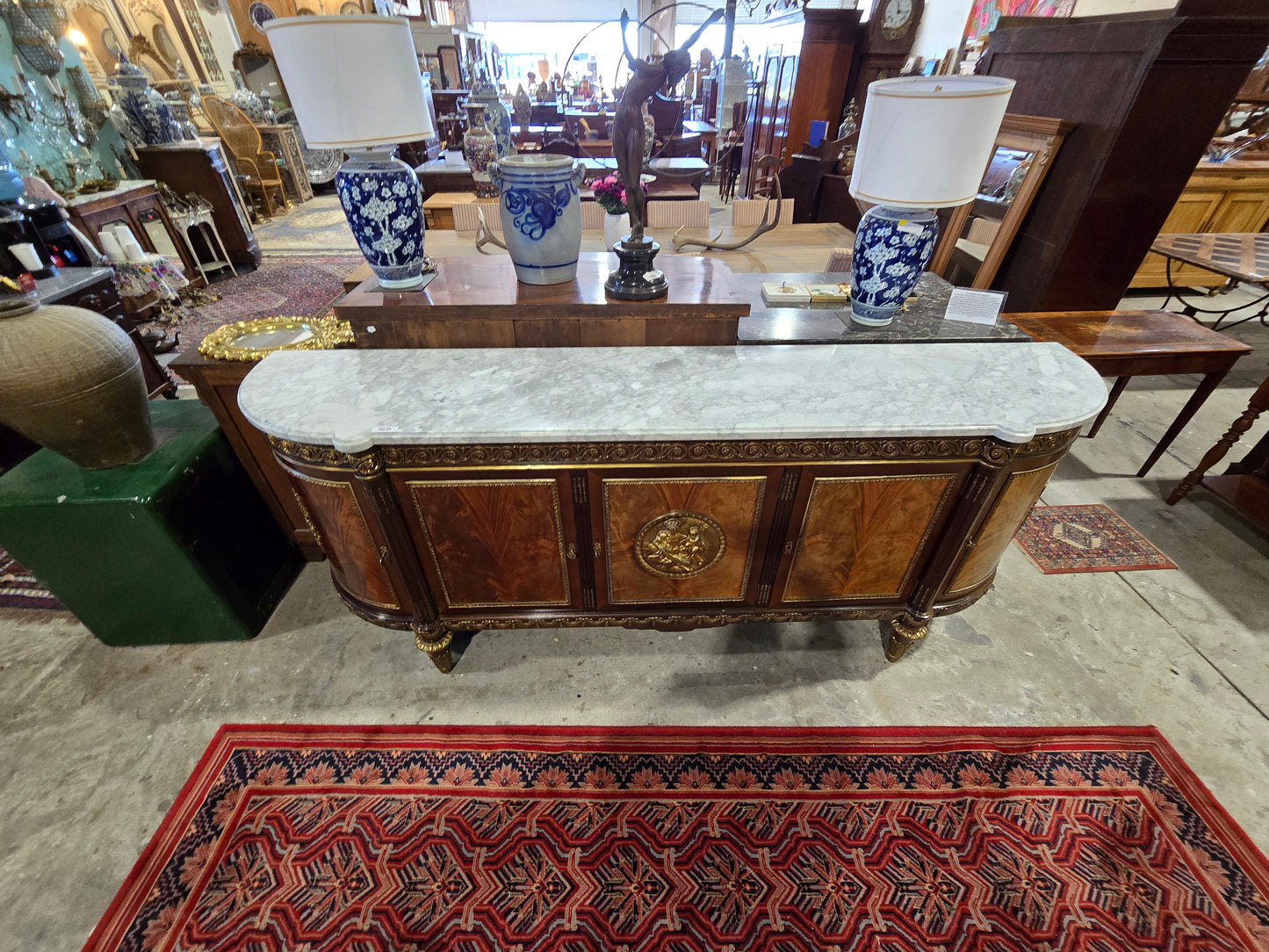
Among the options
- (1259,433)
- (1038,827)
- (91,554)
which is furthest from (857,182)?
(1259,433)

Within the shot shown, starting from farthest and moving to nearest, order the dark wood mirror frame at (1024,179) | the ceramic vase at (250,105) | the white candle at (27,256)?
the ceramic vase at (250,105)
the dark wood mirror frame at (1024,179)
the white candle at (27,256)

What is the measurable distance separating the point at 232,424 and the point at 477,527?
106 cm

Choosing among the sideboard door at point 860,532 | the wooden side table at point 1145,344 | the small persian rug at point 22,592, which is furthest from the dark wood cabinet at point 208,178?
the wooden side table at point 1145,344

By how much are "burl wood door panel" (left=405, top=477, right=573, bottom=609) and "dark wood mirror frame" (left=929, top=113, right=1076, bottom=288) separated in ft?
8.89

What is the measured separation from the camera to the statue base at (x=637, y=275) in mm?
1506

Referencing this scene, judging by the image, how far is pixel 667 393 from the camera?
54.5 inches

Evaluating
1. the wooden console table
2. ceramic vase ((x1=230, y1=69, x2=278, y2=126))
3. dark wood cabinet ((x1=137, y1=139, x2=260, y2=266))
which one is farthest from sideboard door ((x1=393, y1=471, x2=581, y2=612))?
ceramic vase ((x1=230, y1=69, x2=278, y2=126))

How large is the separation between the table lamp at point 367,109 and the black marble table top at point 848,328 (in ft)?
3.40

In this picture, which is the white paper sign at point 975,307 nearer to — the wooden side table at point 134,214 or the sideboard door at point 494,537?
the sideboard door at point 494,537

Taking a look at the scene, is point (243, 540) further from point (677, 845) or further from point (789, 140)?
point (789, 140)

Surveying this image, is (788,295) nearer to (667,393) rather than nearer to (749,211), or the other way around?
(667,393)

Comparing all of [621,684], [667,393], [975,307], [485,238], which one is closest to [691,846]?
[621,684]

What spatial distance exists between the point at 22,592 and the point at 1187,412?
16.2 feet

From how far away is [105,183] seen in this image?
3672mm
